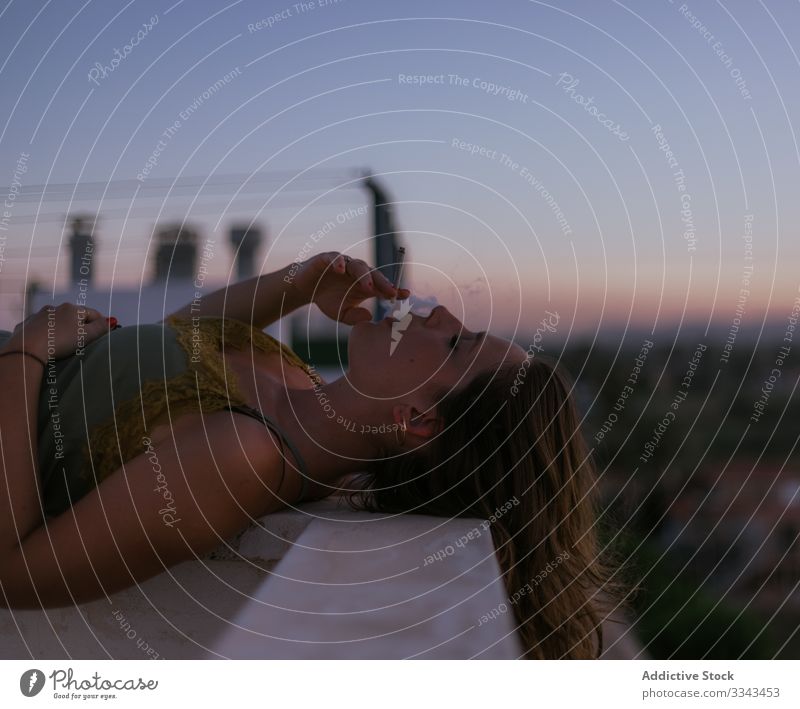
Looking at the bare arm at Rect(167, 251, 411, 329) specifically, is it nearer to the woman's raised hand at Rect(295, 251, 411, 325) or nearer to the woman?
the woman's raised hand at Rect(295, 251, 411, 325)

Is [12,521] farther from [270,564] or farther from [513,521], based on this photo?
[513,521]

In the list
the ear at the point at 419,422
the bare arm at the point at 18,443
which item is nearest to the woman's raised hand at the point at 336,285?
the ear at the point at 419,422

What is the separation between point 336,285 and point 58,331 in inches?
20.6

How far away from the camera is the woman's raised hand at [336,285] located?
156 centimetres

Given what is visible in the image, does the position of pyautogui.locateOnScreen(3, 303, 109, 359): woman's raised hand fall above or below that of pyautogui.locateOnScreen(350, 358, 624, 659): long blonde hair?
above

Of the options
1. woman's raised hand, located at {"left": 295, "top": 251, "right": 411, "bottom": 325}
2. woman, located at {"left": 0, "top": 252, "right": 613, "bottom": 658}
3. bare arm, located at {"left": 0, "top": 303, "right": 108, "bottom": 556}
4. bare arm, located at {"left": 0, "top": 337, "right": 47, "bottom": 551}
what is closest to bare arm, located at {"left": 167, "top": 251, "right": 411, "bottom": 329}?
woman's raised hand, located at {"left": 295, "top": 251, "right": 411, "bottom": 325}

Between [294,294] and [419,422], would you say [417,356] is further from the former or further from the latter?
[294,294]

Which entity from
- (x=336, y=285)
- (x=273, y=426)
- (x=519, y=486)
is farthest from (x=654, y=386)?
(x=273, y=426)

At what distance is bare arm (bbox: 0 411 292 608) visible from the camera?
1.08m

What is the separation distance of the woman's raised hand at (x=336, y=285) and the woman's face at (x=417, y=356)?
0.71ft

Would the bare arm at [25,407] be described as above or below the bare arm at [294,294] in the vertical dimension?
below

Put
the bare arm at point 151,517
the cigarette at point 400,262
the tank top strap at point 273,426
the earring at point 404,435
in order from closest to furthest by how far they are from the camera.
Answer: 1. the bare arm at point 151,517
2. the tank top strap at point 273,426
3. the earring at point 404,435
4. the cigarette at point 400,262

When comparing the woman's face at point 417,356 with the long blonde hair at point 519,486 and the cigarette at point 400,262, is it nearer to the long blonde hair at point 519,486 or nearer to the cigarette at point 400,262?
the long blonde hair at point 519,486

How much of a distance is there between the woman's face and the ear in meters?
0.03
